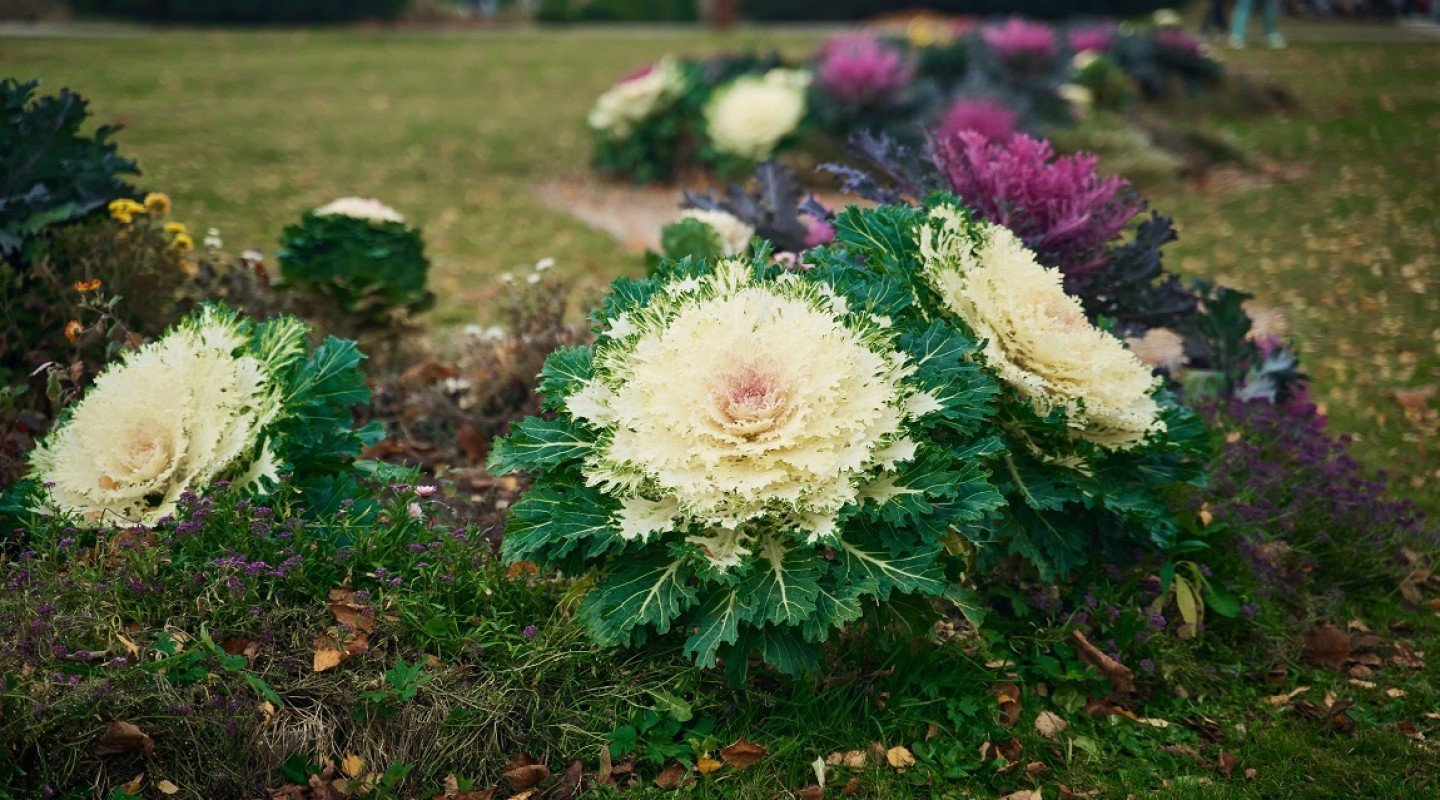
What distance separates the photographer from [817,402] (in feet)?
8.21

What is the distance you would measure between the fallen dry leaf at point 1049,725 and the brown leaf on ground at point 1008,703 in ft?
0.20

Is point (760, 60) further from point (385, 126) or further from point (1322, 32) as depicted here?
point (1322, 32)

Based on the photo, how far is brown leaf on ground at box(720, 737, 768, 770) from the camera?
2.63m

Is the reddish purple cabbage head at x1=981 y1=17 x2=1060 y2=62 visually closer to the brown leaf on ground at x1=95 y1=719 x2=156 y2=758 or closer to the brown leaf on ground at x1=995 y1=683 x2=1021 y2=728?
the brown leaf on ground at x1=995 y1=683 x2=1021 y2=728

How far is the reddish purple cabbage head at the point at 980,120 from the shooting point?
7.62 m

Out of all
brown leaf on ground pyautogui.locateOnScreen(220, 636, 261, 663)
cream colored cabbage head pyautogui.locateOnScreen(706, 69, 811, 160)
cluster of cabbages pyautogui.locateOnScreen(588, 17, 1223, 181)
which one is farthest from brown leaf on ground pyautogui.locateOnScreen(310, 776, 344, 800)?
cream colored cabbage head pyautogui.locateOnScreen(706, 69, 811, 160)

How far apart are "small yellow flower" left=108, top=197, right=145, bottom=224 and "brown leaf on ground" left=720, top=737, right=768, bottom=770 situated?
302cm

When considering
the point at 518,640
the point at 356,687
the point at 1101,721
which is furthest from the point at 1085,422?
the point at 356,687

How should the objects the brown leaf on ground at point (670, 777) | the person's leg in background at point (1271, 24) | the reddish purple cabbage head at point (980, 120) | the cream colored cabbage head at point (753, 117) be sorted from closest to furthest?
the brown leaf on ground at point (670, 777) → the reddish purple cabbage head at point (980, 120) → the cream colored cabbage head at point (753, 117) → the person's leg in background at point (1271, 24)

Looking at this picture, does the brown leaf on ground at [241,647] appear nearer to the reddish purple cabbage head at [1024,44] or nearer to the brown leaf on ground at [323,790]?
the brown leaf on ground at [323,790]

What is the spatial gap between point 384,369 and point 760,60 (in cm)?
660

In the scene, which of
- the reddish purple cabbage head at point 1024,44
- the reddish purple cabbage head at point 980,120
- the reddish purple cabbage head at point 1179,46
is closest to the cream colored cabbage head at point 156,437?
the reddish purple cabbage head at point 980,120

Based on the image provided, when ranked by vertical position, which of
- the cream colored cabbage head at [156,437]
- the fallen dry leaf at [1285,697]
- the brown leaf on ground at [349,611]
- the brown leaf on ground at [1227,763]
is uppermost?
the cream colored cabbage head at [156,437]

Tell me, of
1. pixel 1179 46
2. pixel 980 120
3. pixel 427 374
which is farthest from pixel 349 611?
pixel 1179 46
